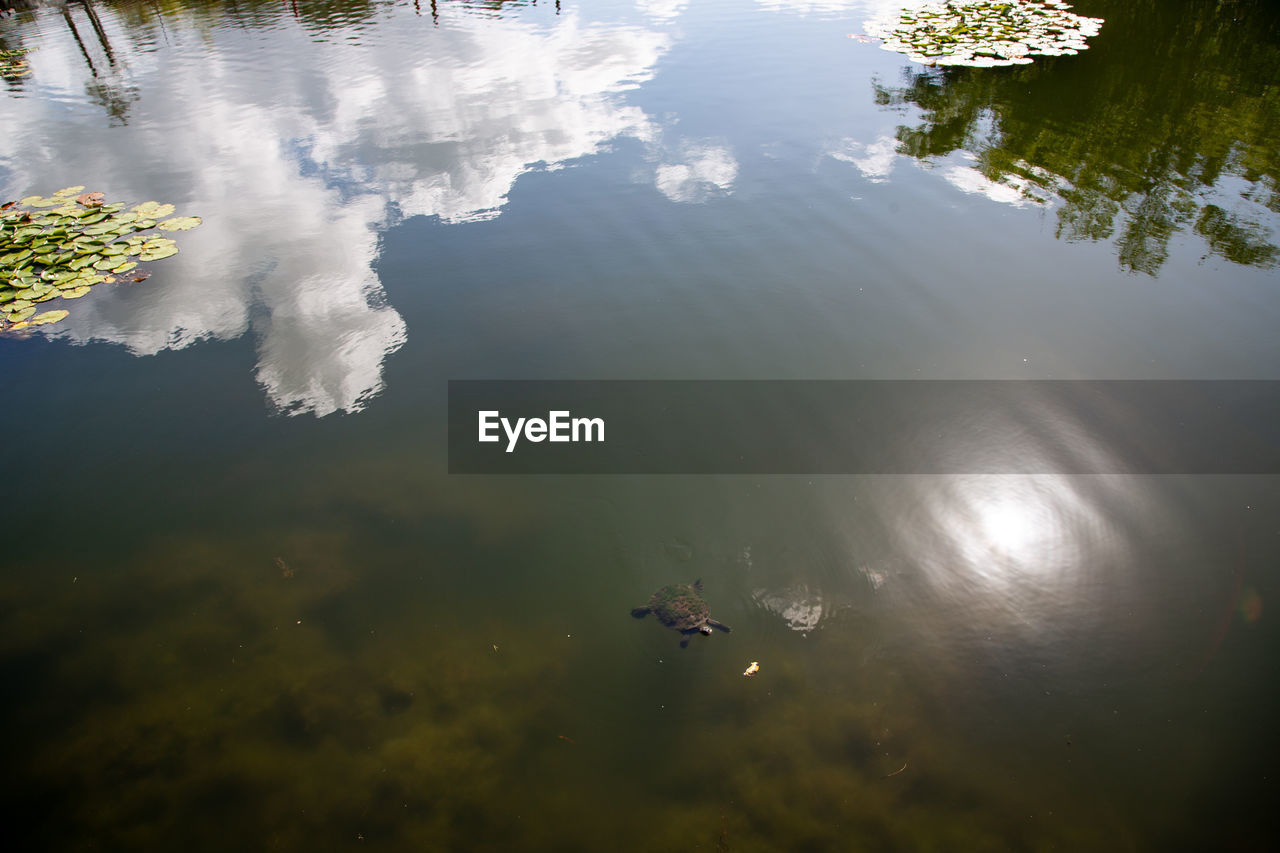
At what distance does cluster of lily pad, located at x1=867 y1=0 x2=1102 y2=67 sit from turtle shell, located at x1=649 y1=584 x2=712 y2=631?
44.8ft

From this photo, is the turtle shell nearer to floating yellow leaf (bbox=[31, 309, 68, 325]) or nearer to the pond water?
the pond water

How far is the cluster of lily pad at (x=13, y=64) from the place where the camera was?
1523cm

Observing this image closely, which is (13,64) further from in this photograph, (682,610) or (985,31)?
(985,31)

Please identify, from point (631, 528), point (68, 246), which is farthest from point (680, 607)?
point (68, 246)

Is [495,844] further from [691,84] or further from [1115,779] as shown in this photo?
[691,84]

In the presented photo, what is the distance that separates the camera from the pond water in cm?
386

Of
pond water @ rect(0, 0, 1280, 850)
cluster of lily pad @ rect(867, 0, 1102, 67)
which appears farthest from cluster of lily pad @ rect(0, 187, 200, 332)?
cluster of lily pad @ rect(867, 0, 1102, 67)

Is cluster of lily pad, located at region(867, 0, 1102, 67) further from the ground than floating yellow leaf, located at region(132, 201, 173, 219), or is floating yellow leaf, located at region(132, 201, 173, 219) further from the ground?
cluster of lily pad, located at region(867, 0, 1102, 67)

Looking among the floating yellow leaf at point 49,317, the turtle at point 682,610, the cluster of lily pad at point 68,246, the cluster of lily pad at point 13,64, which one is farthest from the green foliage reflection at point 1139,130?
the cluster of lily pad at point 13,64

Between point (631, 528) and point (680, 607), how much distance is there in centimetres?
83

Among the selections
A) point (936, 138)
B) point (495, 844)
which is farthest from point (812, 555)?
point (936, 138)

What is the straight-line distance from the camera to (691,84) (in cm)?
1302

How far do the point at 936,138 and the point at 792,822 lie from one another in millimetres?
10802

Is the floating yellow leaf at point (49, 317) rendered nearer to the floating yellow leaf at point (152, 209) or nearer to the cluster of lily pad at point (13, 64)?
the floating yellow leaf at point (152, 209)
